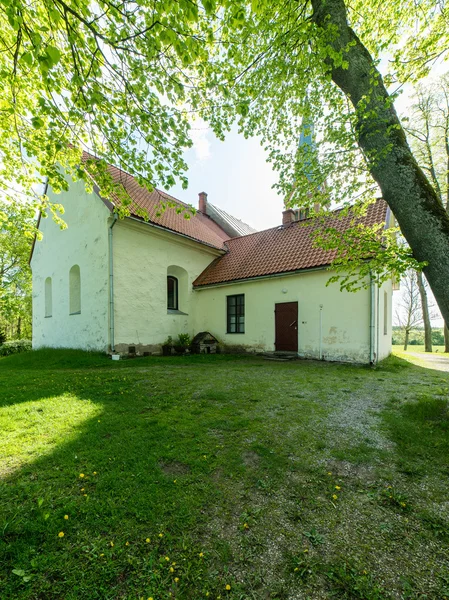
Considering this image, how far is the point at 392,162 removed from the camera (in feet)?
11.6

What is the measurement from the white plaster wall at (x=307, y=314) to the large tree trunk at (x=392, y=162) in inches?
227

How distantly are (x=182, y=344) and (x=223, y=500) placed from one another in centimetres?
956

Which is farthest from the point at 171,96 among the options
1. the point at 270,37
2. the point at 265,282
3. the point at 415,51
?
the point at 265,282

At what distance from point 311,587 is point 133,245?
34.8 feet

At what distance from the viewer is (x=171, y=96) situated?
461 centimetres

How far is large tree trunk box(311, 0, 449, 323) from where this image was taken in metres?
3.29

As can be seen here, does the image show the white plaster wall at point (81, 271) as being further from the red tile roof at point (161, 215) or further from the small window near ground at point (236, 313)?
the small window near ground at point (236, 313)

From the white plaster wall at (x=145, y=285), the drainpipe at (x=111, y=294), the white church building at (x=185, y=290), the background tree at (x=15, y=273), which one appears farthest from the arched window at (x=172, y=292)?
the background tree at (x=15, y=273)

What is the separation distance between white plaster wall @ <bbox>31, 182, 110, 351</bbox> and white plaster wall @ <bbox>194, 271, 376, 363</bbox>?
503 cm

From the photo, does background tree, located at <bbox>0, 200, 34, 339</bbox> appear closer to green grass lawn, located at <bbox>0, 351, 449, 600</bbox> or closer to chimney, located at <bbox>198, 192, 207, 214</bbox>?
chimney, located at <bbox>198, 192, 207, 214</bbox>

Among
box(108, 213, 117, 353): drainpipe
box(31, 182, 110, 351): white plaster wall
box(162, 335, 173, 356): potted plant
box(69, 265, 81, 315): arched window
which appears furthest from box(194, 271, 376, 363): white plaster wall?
box(69, 265, 81, 315): arched window

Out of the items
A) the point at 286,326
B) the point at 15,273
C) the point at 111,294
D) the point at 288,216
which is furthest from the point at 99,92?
the point at 15,273

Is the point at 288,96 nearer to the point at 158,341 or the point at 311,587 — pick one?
the point at 311,587

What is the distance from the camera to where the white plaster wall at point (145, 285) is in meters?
9.99
